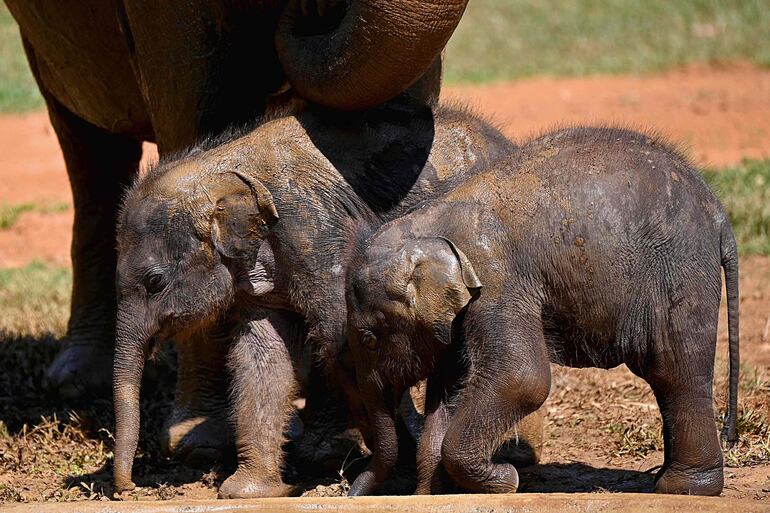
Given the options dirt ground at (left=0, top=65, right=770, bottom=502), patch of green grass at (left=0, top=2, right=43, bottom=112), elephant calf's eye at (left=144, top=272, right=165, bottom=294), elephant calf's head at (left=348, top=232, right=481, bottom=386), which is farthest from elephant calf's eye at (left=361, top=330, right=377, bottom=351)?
patch of green grass at (left=0, top=2, right=43, bottom=112)

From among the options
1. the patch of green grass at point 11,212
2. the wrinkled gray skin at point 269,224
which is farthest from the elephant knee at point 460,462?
the patch of green grass at point 11,212

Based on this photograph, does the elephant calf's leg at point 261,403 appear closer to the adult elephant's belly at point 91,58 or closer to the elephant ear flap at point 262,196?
the elephant ear flap at point 262,196

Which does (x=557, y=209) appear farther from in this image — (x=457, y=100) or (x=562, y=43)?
(x=562, y=43)

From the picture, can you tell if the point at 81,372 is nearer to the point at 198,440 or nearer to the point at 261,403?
the point at 198,440

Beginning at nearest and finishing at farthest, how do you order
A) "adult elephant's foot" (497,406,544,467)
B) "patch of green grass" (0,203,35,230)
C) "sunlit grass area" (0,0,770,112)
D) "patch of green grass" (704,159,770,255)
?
1. "adult elephant's foot" (497,406,544,467)
2. "patch of green grass" (704,159,770,255)
3. "patch of green grass" (0,203,35,230)
4. "sunlit grass area" (0,0,770,112)

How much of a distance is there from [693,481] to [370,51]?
167 cm

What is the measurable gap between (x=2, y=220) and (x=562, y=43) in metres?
8.16

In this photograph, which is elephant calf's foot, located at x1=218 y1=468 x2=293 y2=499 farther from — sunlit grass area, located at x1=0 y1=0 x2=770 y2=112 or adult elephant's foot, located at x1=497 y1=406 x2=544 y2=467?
sunlit grass area, located at x1=0 y1=0 x2=770 y2=112

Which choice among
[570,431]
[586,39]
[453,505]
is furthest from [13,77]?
[453,505]

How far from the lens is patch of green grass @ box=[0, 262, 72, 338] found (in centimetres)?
774

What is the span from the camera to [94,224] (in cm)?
691

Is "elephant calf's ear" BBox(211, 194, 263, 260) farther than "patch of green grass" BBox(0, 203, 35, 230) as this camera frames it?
No

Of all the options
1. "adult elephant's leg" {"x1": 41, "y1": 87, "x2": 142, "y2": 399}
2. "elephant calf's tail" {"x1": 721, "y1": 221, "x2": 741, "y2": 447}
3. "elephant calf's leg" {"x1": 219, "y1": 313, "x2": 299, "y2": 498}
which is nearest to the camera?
"elephant calf's tail" {"x1": 721, "y1": 221, "x2": 741, "y2": 447}

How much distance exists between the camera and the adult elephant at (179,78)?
14.7 ft
